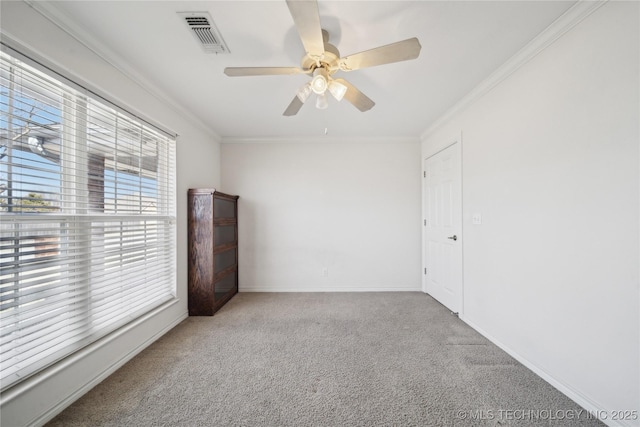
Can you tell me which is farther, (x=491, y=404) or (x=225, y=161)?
(x=225, y=161)

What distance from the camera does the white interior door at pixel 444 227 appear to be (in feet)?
8.46

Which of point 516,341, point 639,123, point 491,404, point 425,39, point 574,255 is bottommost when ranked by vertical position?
point 491,404

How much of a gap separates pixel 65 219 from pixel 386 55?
215 centimetres

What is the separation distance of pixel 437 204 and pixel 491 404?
2108mm

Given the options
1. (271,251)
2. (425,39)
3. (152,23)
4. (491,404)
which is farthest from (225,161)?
(491,404)

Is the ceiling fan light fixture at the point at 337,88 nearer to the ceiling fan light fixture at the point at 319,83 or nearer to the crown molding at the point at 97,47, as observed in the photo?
the ceiling fan light fixture at the point at 319,83

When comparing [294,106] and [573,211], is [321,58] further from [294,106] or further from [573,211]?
[573,211]

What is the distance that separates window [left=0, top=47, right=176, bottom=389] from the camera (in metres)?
1.21

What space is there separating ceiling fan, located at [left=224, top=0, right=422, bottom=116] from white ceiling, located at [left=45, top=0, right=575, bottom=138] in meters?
0.23

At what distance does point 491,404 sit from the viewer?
4.65 ft

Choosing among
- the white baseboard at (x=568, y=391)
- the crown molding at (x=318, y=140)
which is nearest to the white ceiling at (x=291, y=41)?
the crown molding at (x=318, y=140)

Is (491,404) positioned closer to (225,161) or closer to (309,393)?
(309,393)

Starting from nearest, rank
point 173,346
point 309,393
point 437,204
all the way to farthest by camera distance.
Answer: point 309,393 → point 173,346 → point 437,204

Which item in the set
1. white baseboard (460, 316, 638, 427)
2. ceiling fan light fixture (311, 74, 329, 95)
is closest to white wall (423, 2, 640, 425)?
white baseboard (460, 316, 638, 427)
